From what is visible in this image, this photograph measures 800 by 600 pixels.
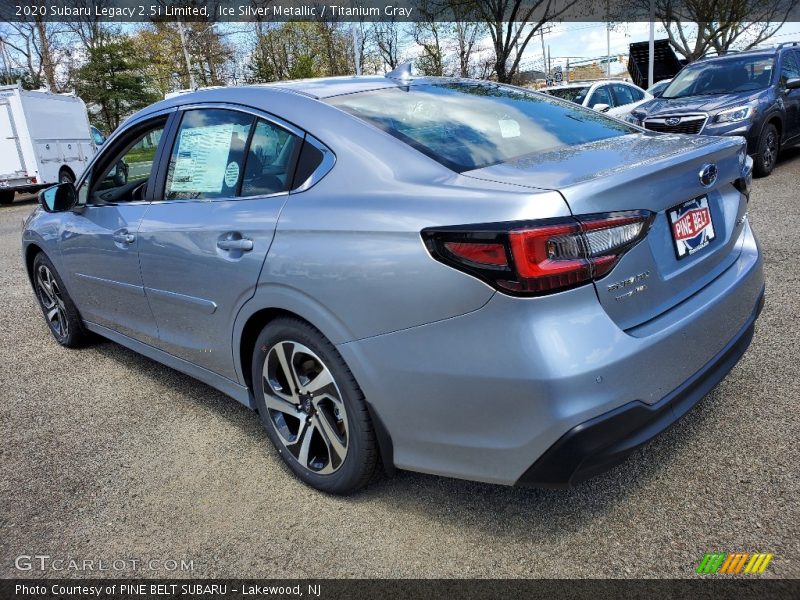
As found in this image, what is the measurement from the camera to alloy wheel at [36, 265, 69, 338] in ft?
15.1

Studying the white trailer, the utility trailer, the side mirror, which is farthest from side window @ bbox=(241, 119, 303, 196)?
the utility trailer

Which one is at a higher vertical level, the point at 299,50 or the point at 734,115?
the point at 299,50

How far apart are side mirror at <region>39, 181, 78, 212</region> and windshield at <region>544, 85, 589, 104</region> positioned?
32.3ft

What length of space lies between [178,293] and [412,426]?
149cm

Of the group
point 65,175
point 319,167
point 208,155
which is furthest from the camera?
point 65,175

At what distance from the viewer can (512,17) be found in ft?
67.3

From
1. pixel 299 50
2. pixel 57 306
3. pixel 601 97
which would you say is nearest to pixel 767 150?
pixel 601 97

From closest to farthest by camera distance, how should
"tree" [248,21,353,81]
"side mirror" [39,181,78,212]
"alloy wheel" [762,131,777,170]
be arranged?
1. "side mirror" [39,181,78,212]
2. "alloy wheel" [762,131,777,170]
3. "tree" [248,21,353,81]

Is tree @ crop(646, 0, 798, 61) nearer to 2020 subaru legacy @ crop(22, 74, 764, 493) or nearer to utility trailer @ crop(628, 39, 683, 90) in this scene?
utility trailer @ crop(628, 39, 683, 90)

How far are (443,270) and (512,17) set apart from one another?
20.9m

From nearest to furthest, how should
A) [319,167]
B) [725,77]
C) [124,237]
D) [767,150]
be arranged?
[319,167]
[124,237]
[767,150]
[725,77]

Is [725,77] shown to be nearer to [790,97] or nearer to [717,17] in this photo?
[790,97]

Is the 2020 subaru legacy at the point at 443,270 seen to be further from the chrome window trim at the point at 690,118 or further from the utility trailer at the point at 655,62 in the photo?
→ the utility trailer at the point at 655,62

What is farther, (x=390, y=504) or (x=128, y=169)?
(x=128, y=169)
